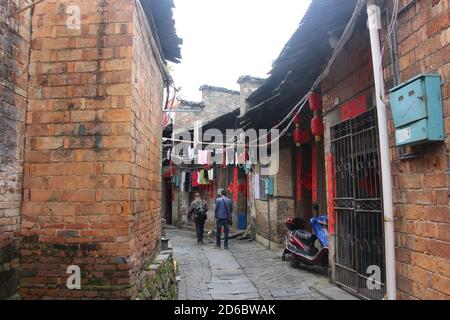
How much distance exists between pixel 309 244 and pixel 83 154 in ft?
17.1

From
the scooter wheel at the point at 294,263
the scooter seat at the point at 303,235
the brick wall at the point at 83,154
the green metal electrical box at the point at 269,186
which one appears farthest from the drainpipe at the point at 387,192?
the green metal electrical box at the point at 269,186

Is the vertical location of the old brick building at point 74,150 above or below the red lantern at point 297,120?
below

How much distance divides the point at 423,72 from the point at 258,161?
9.02 metres

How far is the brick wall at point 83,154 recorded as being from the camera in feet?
12.0

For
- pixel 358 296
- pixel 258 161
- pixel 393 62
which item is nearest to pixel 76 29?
pixel 393 62

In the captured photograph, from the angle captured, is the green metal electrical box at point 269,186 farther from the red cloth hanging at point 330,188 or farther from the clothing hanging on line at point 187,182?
the clothing hanging on line at point 187,182

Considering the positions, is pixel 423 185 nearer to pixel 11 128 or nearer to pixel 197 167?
pixel 11 128

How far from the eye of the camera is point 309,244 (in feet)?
24.5

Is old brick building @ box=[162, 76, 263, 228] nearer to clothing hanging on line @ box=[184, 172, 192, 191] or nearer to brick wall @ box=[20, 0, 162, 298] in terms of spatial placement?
clothing hanging on line @ box=[184, 172, 192, 191]

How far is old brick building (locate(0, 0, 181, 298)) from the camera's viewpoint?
144 inches

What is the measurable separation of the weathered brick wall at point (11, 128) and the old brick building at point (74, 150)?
0.05 ft

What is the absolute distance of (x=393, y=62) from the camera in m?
3.49

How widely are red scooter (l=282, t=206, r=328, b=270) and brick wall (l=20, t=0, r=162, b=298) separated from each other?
4.21m

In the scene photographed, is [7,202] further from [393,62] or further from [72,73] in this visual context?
[393,62]
